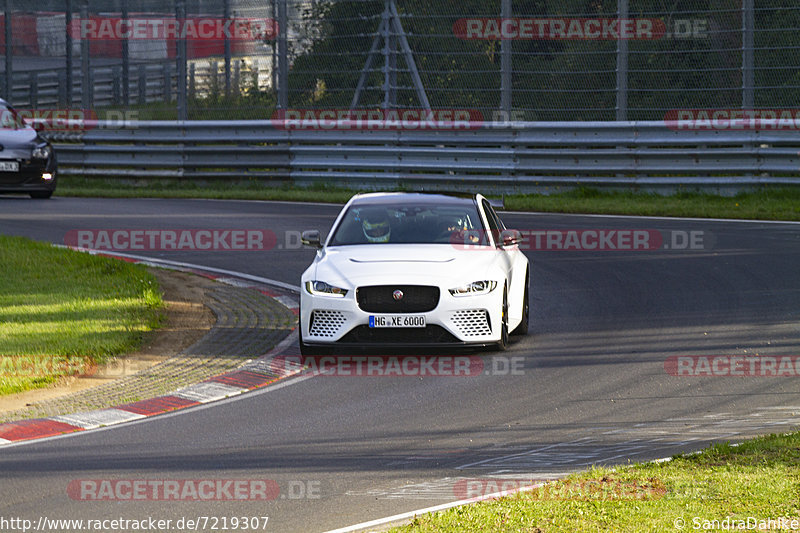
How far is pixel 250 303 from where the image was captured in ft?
43.4

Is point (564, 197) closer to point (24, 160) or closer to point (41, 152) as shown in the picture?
point (41, 152)

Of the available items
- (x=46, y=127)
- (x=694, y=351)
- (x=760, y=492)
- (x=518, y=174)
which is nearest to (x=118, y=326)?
(x=694, y=351)

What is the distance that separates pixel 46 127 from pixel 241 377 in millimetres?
17689

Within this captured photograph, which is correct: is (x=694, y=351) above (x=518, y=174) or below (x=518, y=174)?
below

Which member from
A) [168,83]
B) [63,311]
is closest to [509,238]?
[63,311]

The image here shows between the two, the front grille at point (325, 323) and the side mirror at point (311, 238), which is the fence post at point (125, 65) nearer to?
the side mirror at point (311, 238)

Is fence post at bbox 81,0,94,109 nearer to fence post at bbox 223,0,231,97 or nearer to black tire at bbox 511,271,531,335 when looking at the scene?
fence post at bbox 223,0,231,97

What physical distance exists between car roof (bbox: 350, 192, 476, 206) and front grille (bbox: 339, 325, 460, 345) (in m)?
1.93

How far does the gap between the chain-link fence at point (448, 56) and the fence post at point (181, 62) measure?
3cm

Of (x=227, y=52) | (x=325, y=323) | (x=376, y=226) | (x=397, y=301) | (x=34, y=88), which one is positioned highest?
(x=227, y=52)

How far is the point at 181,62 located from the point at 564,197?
27.8 feet

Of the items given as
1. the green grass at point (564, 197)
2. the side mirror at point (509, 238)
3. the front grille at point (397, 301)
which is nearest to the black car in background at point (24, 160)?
the green grass at point (564, 197)

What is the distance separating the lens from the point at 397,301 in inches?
407

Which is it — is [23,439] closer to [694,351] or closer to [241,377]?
[241,377]
